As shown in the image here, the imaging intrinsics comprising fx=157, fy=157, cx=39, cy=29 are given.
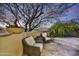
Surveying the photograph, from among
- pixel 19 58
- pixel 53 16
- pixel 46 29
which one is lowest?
pixel 19 58

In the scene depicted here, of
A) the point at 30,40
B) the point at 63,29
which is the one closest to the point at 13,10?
the point at 30,40

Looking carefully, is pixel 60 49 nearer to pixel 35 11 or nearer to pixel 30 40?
pixel 30 40

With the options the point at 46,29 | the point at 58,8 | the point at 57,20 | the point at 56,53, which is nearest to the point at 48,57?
the point at 56,53

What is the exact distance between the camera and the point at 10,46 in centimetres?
167

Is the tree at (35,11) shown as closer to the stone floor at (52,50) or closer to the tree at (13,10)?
the tree at (13,10)

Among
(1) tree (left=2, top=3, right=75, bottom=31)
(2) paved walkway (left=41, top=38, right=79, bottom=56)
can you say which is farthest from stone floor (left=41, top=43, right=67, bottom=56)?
(1) tree (left=2, top=3, right=75, bottom=31)

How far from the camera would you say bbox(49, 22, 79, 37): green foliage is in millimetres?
1668

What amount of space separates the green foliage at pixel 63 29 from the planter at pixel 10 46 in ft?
1.15

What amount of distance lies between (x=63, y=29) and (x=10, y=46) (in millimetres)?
591

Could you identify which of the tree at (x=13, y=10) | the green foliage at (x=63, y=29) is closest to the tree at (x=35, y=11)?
the tree at (x=13, y=10)

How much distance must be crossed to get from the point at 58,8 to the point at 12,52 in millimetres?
679

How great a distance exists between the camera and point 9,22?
1.67m

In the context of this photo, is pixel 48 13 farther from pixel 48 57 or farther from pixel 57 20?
pixel 48 57

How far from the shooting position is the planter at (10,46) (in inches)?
65.7
